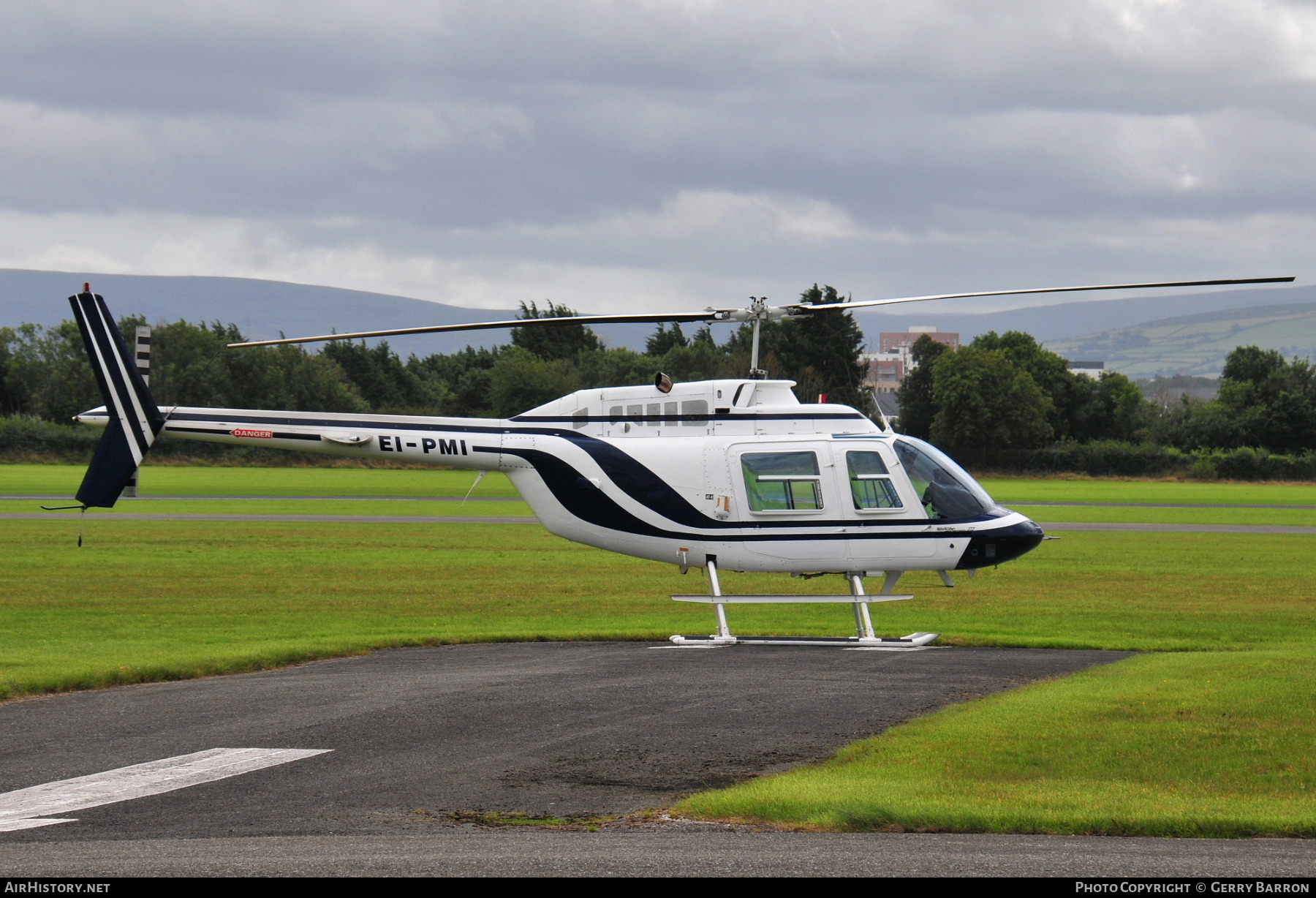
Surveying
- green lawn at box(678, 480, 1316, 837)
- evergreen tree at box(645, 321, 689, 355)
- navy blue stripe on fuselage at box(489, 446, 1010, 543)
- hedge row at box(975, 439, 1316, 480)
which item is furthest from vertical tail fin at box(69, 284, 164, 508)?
evergreen tree at box(645, 321, 689, 355)

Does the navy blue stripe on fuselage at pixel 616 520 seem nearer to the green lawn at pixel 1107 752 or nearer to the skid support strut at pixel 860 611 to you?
the skid support strut at pixel 860 611

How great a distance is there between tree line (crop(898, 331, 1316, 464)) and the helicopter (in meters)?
87.9

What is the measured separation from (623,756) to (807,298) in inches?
3448

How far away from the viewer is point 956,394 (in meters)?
104

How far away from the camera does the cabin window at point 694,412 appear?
1878cm

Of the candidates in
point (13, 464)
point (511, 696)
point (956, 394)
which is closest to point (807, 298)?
point (956, 394)

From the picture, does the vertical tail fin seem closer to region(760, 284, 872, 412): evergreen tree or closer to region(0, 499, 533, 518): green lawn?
region(0, 499, 533, 518): green lawn

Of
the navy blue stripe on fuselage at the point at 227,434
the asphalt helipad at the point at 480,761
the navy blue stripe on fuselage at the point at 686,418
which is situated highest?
the navy blue stripe on fuselage at the point at 227,434

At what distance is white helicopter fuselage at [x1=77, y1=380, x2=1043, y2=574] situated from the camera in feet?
59.3

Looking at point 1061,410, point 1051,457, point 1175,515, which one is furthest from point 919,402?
point 1175,515

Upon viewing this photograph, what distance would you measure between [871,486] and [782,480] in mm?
1220

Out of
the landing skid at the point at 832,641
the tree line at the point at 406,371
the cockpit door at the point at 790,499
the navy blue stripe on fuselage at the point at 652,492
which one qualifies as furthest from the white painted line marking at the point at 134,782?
the tree line at the point at 406,371

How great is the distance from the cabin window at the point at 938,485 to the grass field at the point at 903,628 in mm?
2042

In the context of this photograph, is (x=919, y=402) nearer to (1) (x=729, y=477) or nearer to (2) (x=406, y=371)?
(2) (x=406, y=371)
